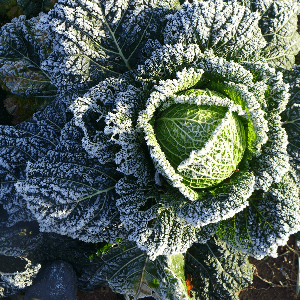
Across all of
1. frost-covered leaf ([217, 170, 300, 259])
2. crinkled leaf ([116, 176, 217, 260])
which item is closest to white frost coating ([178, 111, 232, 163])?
crinkled leaf ([116, 176, 217, 260])

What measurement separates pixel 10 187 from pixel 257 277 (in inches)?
146

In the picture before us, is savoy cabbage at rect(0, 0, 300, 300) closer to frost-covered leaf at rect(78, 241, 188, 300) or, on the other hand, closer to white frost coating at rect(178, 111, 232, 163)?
white frost coating at rect(178, 111, 232, 163)

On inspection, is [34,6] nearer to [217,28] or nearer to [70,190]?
[217,28]

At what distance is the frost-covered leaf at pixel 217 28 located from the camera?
7.83ft

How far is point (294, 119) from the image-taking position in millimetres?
2725

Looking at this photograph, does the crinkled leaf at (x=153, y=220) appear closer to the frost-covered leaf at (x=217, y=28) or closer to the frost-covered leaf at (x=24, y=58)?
the frost-covered leaf at (x=217, y=28)

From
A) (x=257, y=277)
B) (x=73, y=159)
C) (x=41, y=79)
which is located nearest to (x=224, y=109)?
(x=73, y=159)

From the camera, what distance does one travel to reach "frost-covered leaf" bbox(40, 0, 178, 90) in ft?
7.82

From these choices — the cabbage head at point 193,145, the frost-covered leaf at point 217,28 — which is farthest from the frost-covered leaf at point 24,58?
the frost-covered leaf at point 217,28

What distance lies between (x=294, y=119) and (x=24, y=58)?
3.14m

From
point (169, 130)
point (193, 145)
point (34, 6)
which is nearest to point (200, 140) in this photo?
point (193, 145)

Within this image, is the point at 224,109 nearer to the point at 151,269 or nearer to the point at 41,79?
the point at 151,269

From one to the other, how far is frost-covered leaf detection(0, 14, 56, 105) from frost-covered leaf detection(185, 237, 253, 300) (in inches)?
110

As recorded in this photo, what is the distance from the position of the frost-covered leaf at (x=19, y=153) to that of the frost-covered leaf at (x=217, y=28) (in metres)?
1.51
